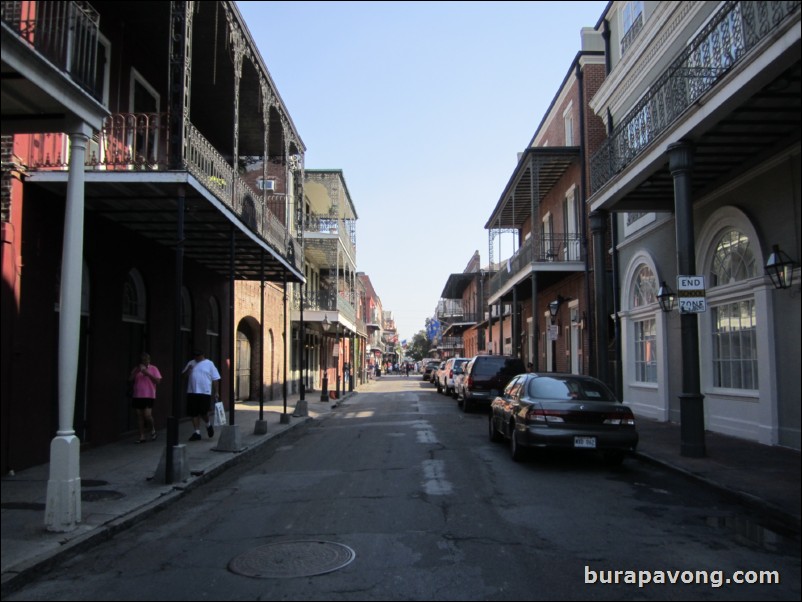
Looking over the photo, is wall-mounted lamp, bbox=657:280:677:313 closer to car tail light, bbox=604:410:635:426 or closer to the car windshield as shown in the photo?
the car windshield

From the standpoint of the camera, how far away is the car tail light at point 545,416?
9266mm

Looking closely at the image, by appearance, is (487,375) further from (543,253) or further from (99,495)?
(99,495)

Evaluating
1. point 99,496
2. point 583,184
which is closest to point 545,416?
point 99,496

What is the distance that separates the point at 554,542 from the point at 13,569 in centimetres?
441

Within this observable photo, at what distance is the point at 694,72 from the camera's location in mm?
10453

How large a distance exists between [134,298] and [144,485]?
5999 millimetres

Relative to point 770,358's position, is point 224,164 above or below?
above

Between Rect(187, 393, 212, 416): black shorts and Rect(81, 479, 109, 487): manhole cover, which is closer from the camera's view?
Rect(81, 479, 109, 487): manhole cover

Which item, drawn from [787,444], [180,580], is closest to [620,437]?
[787,444]

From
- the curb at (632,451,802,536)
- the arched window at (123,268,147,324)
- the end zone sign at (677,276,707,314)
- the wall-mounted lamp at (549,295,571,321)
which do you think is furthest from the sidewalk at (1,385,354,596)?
the wall-mounted lamp at (549,295,571,321)

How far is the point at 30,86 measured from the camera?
5.79 metres

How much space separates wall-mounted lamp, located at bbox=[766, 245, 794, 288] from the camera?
10188 mm

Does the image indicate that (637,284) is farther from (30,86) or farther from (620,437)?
(30,86)

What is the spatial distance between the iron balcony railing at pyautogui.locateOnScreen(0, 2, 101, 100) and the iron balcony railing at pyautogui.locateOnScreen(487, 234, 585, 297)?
15242mm
